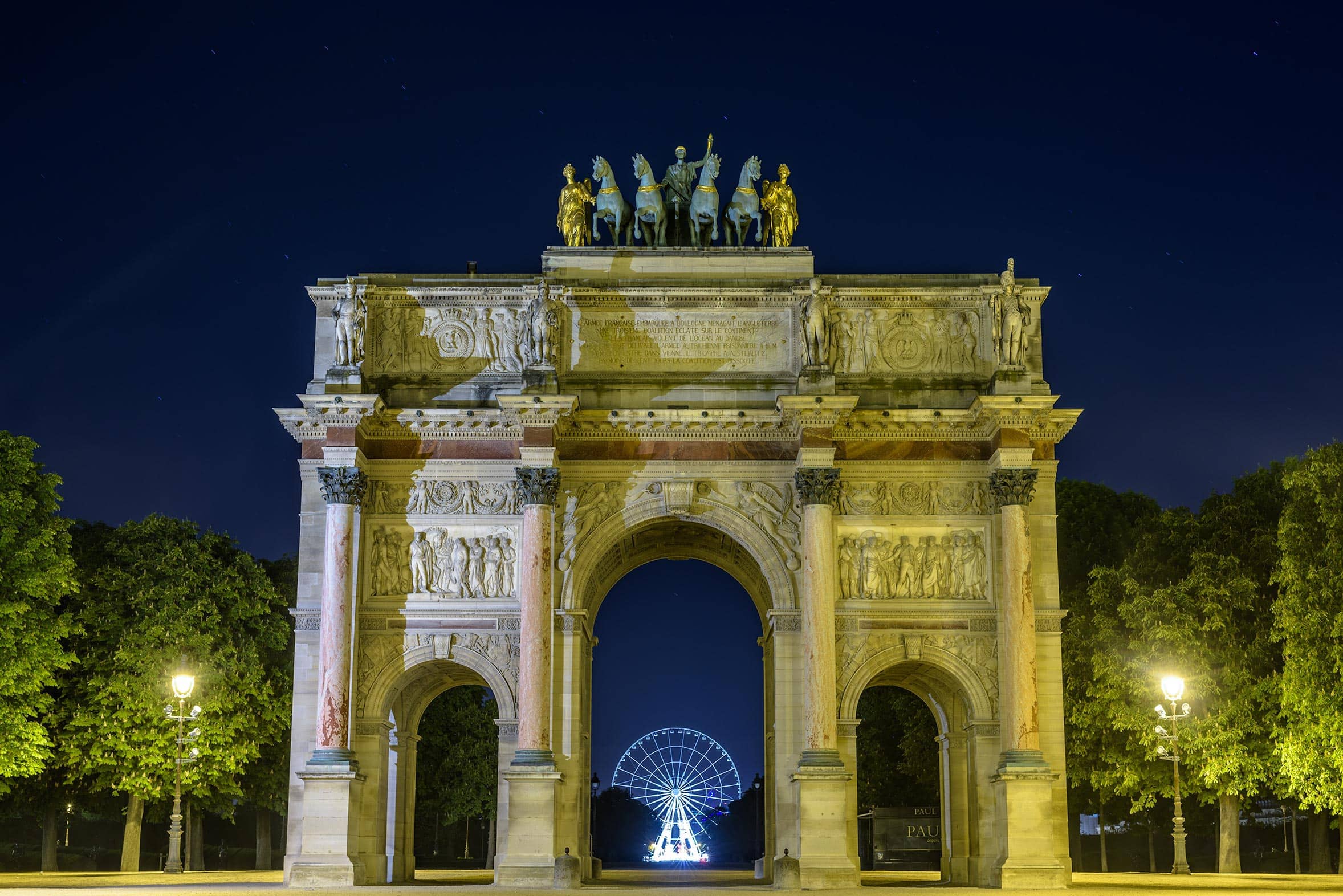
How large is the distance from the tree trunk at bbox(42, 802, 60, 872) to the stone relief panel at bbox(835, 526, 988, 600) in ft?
87.4

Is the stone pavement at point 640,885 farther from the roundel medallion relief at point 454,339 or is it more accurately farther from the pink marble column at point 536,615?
the roundel medallion relief at point 454,339

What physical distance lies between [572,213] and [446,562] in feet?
29.9

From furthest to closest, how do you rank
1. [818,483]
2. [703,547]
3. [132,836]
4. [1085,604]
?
[1085,604]
[132,836]
[703,547]
[818,483]


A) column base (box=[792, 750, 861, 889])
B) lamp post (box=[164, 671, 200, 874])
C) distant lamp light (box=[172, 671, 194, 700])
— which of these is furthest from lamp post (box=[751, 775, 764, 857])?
distant lamp light (box=[172, 671, 194, 700])

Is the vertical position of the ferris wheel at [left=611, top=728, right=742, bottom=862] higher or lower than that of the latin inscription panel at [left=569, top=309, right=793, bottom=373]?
lower

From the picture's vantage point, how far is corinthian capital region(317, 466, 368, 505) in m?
35.1

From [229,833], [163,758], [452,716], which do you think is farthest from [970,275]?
[229,833]

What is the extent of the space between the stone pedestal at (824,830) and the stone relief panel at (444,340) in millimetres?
11561

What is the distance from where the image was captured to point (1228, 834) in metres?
45.5

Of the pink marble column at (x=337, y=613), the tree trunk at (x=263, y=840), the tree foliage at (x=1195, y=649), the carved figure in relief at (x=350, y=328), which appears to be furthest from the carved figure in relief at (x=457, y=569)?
the tree trunk at (x=263, y=840)

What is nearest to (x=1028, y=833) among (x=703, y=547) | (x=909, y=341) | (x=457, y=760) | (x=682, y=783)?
(x=703, y=547)

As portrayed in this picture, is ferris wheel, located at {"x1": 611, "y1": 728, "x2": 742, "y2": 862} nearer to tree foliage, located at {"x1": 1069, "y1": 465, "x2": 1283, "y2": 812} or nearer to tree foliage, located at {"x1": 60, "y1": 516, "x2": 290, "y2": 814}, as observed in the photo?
tree foliage, located at {"x1": 1069, "y1": 465, "x2": 1283, "y2": 812}

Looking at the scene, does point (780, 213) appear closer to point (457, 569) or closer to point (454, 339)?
point (454, 339)

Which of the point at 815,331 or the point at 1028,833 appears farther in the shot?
the point at 815,331
